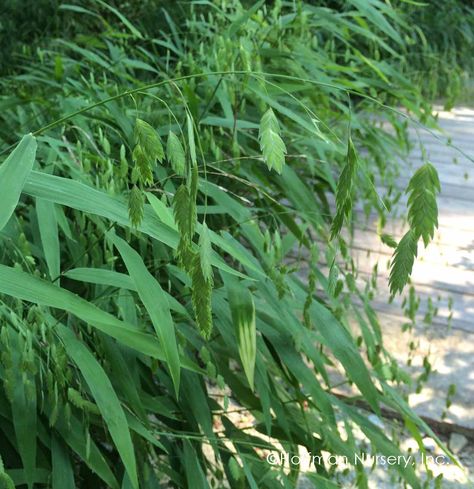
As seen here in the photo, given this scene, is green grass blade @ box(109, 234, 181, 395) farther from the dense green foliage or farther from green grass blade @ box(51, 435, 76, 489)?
green grass blade @ box(51, 435, 76, 489)

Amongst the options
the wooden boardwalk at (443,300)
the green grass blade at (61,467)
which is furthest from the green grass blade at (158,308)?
the wooden boardwalk at (443,300)

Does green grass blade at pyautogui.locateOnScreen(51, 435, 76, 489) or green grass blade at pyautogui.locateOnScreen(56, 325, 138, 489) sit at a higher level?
green grass blade at pyautogui.locateOnScreen(56, 325, 138, 489)

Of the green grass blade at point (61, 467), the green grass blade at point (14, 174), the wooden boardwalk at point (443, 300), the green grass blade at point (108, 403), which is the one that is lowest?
the wooden boardwalk at point (443, 300)

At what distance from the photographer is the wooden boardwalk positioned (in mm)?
2139

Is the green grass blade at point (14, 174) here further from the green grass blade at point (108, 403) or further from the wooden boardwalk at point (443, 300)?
the wooden boardwalk at point (443, 300)

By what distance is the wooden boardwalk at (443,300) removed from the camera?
7.02 ft

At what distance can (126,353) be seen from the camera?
1326mm

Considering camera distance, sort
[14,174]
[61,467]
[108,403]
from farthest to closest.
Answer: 1. [61,467]
2. [108,403]
3. [14,174]

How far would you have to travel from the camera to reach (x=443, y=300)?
258 centimetres

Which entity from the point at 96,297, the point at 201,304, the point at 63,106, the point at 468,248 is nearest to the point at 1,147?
the point at 63,106

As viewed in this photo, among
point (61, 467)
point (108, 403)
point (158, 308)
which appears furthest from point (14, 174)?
point (61, 467)

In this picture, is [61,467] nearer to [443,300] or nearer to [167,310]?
[167,310]

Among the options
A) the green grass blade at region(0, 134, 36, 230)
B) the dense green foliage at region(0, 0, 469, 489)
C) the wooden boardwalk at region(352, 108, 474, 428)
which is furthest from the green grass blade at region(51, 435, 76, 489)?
the wooden boardwalk at region(352, 108, 474, 428)

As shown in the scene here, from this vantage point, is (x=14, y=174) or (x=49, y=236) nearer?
(x=14, y=174)
